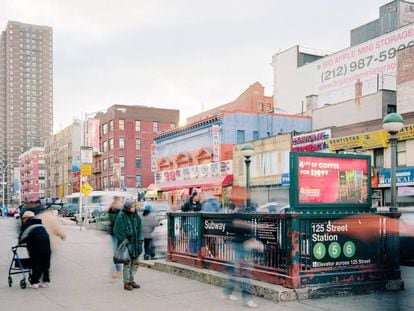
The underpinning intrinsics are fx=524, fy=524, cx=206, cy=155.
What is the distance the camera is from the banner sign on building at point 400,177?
29.0m

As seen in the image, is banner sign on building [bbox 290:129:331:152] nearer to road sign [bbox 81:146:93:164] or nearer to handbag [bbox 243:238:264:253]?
road sign [bbox 81:146:93:164]

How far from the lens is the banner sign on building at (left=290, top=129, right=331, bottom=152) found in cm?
3575

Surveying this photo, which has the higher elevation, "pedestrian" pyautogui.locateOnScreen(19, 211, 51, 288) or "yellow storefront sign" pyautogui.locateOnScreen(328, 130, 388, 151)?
"yellow storefront sign" pyautogui.locateOnScreen(328, 130, 388, 151)

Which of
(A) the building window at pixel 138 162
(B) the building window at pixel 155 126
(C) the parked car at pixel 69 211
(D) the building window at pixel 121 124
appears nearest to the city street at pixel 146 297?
(C) the parked car at pixel 69 211

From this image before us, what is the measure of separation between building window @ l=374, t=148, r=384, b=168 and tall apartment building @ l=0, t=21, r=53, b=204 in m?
172

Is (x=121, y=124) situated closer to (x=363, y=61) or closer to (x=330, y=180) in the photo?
(x=363, y=61)

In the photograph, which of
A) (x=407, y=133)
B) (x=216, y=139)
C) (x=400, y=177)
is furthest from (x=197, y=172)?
(x=407, y=133)

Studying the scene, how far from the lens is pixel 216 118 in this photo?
45.3m

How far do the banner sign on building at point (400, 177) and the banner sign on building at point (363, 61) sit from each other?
49.1 ft

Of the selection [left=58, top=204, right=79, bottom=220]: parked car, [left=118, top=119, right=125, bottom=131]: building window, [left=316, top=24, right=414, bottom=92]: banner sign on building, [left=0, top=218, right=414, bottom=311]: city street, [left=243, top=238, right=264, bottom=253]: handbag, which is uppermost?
[left=316, top=24, right=414, bottom=92]: banner sign on building

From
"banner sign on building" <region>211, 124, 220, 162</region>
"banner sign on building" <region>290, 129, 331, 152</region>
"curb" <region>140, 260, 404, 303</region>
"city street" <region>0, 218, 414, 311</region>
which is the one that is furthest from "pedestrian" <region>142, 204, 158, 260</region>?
"banner sign on building" <region>211, 124, 220, 162</region>

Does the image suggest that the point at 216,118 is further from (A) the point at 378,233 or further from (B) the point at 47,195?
(B) the point at 47,195

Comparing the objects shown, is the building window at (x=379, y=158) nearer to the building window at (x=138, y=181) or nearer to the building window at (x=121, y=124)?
the building window at (x=138, y=181)

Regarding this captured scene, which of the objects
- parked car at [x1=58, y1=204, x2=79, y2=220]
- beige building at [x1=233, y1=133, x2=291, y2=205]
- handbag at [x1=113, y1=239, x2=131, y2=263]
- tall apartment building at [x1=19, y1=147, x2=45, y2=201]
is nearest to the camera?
handbag at [x1=113, y1=239, x2=131, y2=263]
